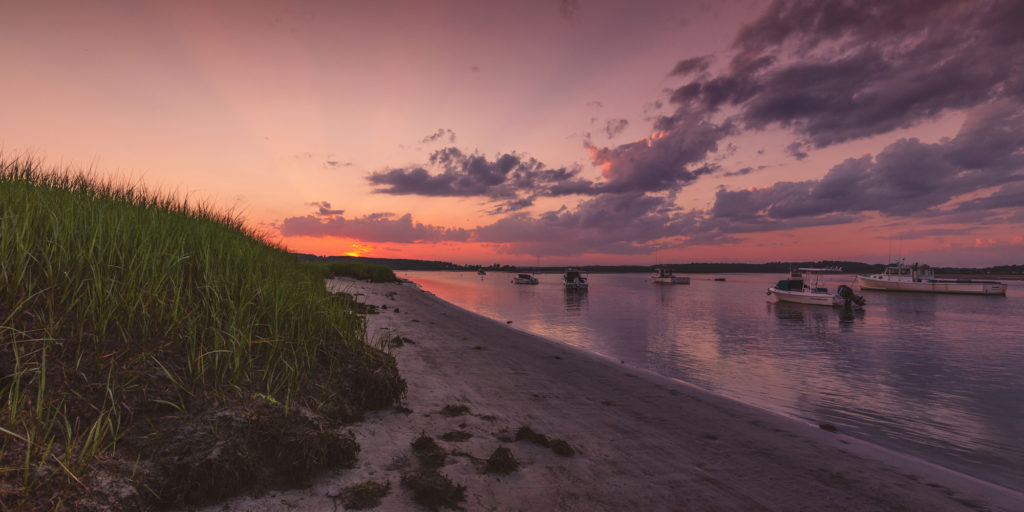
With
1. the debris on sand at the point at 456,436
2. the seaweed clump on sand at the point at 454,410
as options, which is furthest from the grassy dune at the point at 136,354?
the debris on sand at the point at 456,436

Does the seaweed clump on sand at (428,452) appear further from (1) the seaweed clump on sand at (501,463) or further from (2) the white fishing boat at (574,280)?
(2) the white fishing boat at (574,280)

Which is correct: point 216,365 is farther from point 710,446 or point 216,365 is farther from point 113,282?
point 710,446

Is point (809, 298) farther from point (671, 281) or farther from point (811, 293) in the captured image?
point (671, 281)

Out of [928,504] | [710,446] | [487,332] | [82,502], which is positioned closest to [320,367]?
[82,502]

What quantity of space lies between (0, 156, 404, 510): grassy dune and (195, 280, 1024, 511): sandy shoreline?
71cm

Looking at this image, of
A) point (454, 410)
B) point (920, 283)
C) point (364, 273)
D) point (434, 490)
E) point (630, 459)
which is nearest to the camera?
point (434, 490)

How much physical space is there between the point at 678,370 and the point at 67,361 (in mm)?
15379

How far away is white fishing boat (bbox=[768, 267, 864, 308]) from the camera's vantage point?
1715 inches

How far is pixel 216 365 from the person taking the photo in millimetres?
4195

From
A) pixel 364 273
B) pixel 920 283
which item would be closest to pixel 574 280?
pixel 364 273

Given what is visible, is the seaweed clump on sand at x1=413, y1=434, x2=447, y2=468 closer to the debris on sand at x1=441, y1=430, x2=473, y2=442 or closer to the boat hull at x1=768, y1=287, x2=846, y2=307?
the debris on sand at x1=441, y1=430, x2=473, y2=442

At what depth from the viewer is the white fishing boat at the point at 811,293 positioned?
143 feet

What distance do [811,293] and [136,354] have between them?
5877cm

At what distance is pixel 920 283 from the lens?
239 feet
